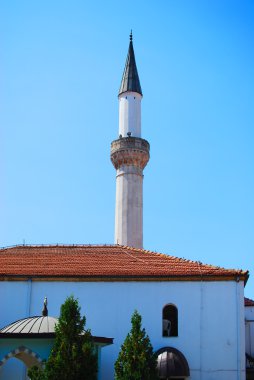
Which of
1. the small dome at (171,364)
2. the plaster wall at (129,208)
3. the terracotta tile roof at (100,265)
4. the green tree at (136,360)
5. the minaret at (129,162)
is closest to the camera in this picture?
the green tree at (136,360)

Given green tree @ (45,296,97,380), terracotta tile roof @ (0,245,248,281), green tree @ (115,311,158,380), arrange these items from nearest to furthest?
green tree @ (45,296,97,380) → green tree @ (115,311,158,380) → terracotta tile roof @ (0,245,248,281)

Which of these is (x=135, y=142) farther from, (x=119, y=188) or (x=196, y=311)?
(x=196, y=311)

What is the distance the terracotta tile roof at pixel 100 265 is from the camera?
24.1m

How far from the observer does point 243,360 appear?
907 inches

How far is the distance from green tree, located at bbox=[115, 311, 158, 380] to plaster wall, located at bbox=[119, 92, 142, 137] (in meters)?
22.1

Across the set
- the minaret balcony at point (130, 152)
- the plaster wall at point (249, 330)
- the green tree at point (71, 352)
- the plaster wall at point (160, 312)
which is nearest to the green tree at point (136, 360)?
the green tree at point (71, 352)

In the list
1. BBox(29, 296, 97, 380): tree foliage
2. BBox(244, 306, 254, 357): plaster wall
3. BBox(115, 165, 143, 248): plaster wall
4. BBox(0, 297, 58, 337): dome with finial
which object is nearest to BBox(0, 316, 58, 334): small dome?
BBox(0, 297, 58, 337): dome with finial

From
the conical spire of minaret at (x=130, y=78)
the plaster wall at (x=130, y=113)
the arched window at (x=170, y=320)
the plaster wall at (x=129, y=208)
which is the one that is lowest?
the arched window at (x=170, y=320)

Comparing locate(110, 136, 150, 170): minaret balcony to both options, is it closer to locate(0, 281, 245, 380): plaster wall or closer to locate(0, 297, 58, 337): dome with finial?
locate(0, 281, 245, 380): plaster wall

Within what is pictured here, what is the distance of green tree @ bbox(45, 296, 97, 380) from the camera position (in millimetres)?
18438

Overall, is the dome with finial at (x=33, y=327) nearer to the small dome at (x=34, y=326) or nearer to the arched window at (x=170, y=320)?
the small dome at (x=34, y=326)

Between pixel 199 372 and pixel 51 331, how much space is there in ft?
18.9

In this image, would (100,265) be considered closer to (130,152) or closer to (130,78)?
(130,152)

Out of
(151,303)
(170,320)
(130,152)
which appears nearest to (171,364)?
(170,320)
